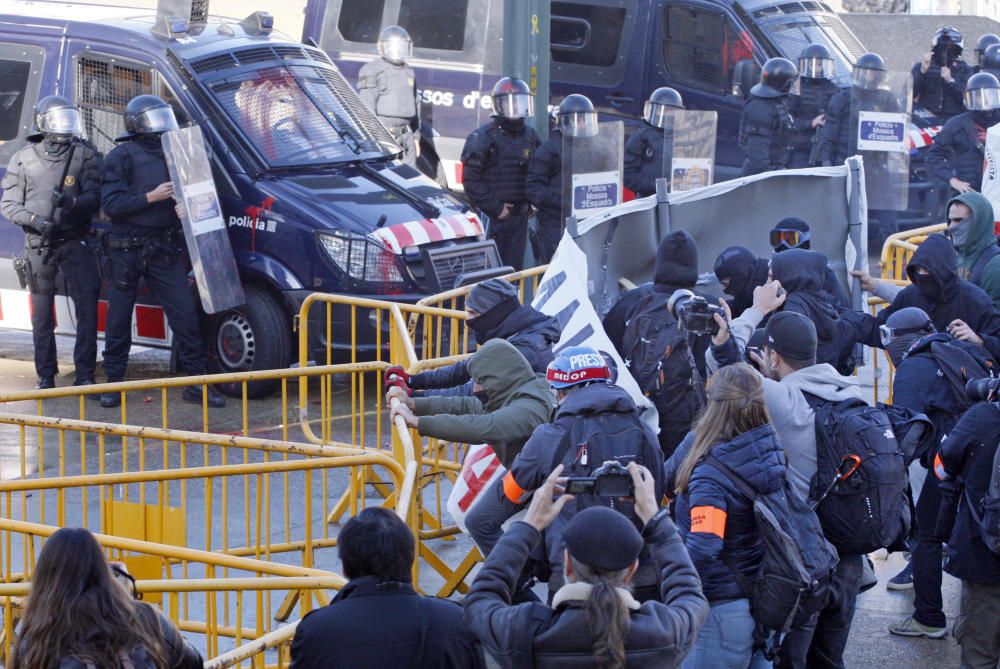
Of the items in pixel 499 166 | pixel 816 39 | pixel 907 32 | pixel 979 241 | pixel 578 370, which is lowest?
pixel 578 370

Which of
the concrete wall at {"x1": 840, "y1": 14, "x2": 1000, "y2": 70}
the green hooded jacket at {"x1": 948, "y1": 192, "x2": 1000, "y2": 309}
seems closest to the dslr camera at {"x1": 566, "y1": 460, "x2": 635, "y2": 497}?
the green hooded jacket at {"x1": 948, "y1": 192, "x2": 1000, "y2": 309}

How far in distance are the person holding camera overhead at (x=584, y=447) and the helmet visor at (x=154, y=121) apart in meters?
5.69

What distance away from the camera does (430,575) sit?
732cm

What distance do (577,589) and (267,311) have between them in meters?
6.83

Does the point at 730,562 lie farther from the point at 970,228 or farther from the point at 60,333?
the point at 60,333

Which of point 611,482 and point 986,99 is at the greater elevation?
point 986,99

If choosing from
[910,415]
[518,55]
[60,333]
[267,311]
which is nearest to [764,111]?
[518,55]

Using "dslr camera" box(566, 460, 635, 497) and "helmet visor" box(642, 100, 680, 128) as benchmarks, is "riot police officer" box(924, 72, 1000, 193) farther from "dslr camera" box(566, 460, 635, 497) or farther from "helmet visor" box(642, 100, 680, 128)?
"dslr camera" box(566, 460, 635, 497)

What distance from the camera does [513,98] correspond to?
460 inches

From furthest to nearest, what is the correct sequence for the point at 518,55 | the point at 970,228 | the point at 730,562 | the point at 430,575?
the point at 518,55
the point at 970,228
the point at 430,575
the point at 730,562

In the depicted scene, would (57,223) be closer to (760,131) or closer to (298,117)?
(298,117)

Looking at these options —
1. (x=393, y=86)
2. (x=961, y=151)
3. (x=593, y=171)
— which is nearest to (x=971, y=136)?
(x=961, y=151)

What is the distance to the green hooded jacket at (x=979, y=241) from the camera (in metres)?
7.68

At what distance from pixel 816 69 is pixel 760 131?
125 cm
